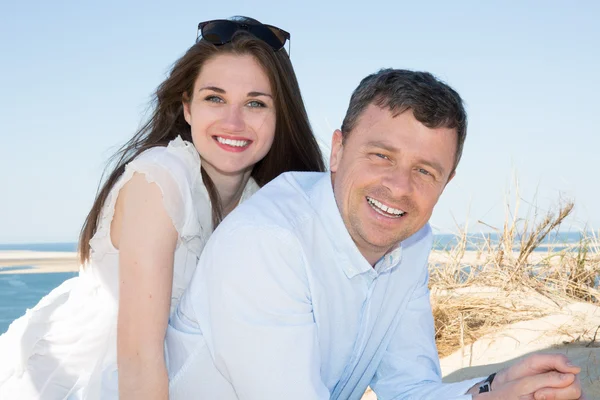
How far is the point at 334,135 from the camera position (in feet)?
8.39

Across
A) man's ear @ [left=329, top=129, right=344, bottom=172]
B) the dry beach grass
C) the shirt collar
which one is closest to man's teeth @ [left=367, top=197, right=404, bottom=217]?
the shirt collar

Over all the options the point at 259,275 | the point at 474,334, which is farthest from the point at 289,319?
the point at 474,334

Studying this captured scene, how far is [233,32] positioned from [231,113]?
16.0 inches

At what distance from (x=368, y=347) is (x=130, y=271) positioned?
3.09 ft

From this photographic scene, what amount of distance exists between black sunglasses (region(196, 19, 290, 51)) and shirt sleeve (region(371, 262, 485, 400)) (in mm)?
1325

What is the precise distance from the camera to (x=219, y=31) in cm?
305

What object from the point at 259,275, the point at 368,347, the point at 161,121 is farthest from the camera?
the point at 161,121

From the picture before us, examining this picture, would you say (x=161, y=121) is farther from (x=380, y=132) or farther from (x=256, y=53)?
(x=380, y=132)

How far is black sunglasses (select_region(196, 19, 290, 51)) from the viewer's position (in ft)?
10.0

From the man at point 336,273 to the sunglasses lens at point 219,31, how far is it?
85cm

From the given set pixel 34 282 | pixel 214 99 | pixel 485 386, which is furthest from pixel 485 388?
pixel 34 282

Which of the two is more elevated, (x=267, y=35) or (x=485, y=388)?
(x=267, y=35)

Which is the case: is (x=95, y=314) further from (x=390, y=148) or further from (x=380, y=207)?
(x=390, y=148)

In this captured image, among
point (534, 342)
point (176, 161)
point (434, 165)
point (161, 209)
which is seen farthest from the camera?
point (534, 342)
